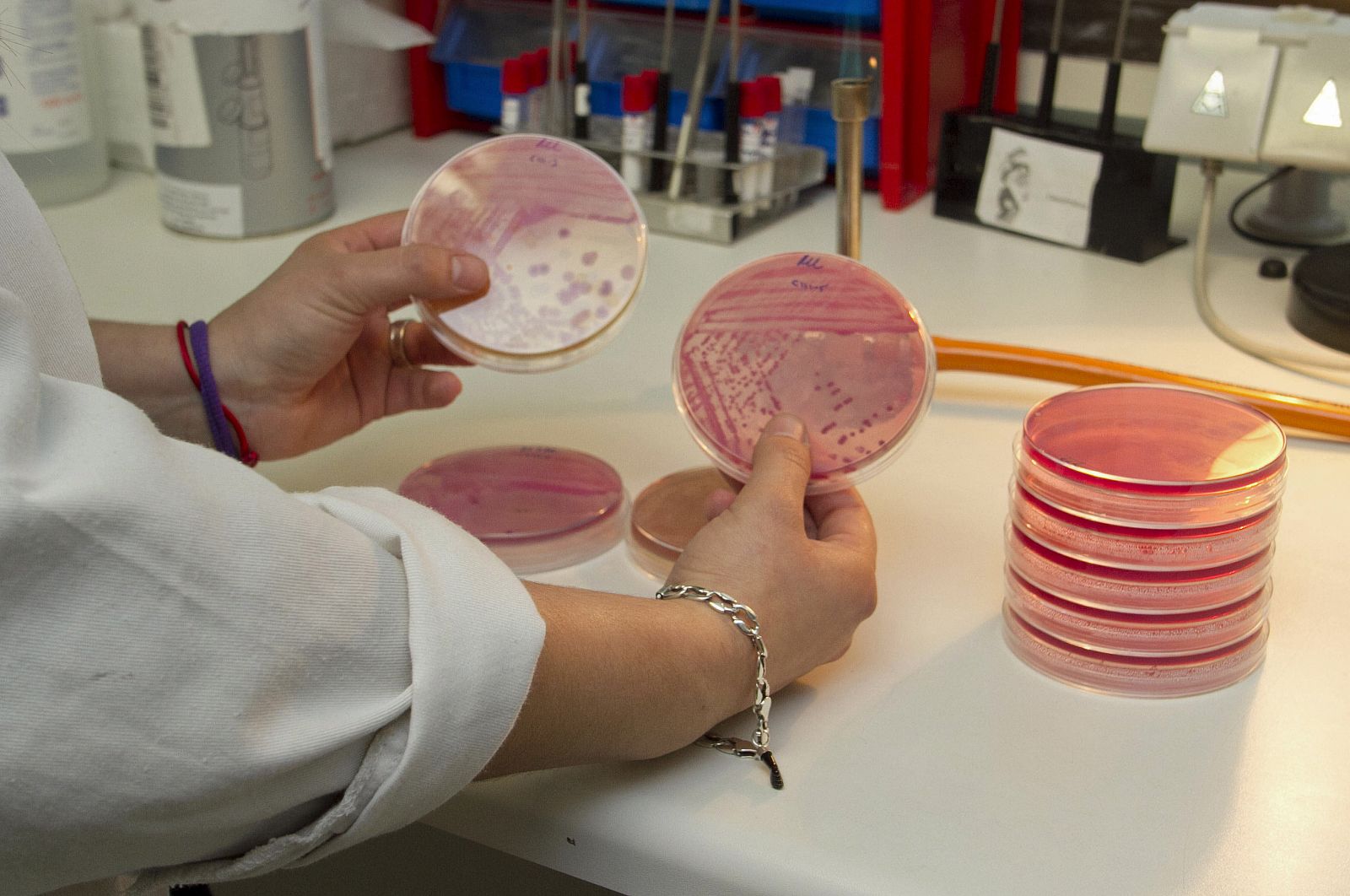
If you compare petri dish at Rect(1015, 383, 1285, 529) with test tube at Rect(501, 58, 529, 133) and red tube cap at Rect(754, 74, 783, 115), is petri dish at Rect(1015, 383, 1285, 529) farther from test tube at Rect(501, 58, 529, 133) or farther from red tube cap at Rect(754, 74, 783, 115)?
test tube at Rect(501, 58, 529, 133)

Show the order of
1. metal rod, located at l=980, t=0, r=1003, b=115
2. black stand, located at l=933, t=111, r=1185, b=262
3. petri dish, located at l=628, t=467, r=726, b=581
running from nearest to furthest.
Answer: petri dish, located at l=628, t=467, r=726, b=581 < black stand, located at l=933, t=111, r=1185, b=262 < metal rod, located at l=980, t=0, r=1003, b=115

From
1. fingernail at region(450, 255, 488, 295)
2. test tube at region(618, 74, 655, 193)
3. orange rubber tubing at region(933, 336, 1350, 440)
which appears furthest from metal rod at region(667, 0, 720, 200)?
fingernail at region(450, 255, 488, 295)

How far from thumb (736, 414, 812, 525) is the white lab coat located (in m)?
0.18

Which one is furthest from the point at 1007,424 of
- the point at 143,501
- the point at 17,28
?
the point at 17,28

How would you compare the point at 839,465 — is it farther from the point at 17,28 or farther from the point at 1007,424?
the point at 17,28

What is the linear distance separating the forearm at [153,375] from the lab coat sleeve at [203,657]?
414 mm

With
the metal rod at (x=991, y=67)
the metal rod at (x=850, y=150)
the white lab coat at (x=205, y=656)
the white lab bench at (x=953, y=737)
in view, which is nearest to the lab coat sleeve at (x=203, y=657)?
the white lab coat at (x=205, y=656)

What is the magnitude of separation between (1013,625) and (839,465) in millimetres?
137

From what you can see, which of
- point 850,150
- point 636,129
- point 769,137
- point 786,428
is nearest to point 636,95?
point 636,129

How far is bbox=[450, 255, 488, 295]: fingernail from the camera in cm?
84

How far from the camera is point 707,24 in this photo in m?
1.31

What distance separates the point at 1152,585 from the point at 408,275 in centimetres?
49

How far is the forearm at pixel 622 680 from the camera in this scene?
58cm

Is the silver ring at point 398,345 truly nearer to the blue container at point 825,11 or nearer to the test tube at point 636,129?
the test tube at point 636,129
